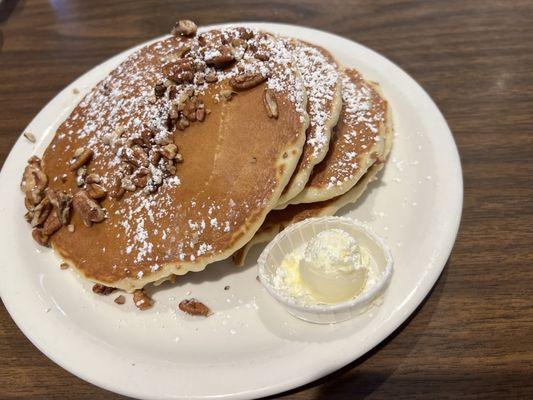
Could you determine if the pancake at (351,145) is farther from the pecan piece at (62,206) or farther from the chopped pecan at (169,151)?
the pecan piece at (62,206)

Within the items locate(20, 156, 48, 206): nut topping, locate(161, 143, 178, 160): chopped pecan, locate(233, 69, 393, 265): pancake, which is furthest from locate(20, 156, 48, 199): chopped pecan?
locate(233, 69, 393, 265): pancake

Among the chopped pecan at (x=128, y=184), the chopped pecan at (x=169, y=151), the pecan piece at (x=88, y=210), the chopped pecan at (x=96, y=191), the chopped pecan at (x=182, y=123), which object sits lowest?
the pecan piece at (x=88, y=210)

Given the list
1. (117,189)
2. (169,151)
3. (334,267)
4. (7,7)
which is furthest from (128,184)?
(7,7)

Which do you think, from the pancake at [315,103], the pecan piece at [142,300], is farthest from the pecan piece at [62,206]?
the pancake at [315,103]

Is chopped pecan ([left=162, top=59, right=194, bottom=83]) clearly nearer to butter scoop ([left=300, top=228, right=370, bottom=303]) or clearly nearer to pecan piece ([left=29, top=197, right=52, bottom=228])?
pecan piece ([left=29, top=197, right=52, bottom=228])

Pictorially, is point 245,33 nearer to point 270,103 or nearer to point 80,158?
point 270,103

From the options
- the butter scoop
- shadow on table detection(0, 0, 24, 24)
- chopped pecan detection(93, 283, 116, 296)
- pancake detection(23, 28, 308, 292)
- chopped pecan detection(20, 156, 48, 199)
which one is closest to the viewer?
the butter scoop
